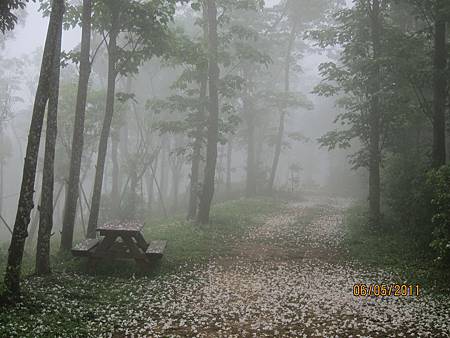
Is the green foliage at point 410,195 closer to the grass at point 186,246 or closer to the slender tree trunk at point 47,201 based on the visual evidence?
the grass at point 186,246

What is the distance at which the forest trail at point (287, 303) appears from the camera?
7.46m

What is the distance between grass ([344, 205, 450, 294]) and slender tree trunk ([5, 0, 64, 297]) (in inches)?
396

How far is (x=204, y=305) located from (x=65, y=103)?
2004 cm

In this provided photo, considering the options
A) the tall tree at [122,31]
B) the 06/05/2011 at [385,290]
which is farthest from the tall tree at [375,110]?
the tall tree at [122,31]

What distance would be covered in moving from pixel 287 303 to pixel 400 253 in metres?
5.98

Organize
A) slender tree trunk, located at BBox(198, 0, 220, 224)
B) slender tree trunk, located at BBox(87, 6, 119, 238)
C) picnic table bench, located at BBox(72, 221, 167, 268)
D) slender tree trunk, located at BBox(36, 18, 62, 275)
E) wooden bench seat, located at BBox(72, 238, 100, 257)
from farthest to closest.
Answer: slender tree trunk, located at BBox(198, 0, 220, 224), slender tree trunk, located at BBox(87, 6, 119, 238), picnic table bench, located at BBox(72, 221, 167, 268), wooden bench seat, located at BBox(72, 238, 100, 257), slender tree trunk, located at BBox(36, 18, 62, 275)

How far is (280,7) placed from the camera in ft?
107

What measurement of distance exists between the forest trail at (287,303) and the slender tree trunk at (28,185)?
3.16 meters

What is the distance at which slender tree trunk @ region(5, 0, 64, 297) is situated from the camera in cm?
788

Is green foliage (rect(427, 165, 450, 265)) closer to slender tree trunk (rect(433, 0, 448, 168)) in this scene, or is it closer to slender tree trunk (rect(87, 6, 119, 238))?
slender tree trunk (rect(433, 0, 448, 168))

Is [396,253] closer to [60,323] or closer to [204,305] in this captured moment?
[204,305]

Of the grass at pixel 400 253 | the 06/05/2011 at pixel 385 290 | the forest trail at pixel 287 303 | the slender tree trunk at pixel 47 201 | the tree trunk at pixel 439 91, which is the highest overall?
the tree trunk at pixel 439 91

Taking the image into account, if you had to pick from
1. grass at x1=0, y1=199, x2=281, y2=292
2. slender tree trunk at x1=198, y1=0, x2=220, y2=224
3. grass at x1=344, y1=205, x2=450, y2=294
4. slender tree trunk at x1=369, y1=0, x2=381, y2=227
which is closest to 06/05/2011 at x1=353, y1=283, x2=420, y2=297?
grass at x1=344, y1=205, x2=450, y2=294

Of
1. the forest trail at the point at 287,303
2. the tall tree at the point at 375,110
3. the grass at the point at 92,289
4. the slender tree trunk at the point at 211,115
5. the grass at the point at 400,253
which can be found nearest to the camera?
the grass at the point at 92,289
